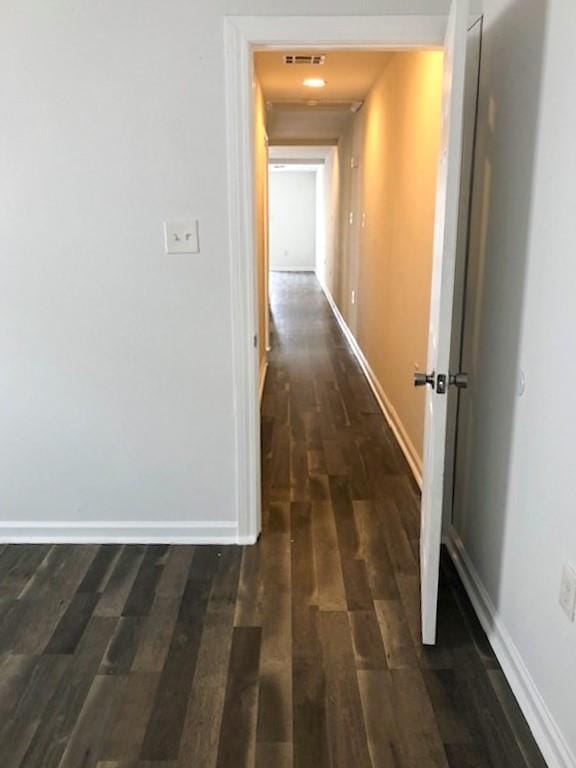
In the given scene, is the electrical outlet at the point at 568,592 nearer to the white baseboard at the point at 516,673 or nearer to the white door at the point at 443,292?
the white baseboard at the point at 516,673

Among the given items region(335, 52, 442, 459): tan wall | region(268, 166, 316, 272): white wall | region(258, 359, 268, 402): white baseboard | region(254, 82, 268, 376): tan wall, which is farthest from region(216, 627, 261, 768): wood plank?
region(268, 166, 316, 272): white wall

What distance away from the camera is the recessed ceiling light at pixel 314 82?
16.1ft

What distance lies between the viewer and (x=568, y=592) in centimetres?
158

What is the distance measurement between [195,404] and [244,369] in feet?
0.86

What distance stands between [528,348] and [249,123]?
4.34 ft

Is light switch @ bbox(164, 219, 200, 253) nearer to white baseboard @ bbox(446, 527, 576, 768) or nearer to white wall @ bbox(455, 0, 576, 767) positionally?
white wall @ bbox(455, 0, 576, 767)

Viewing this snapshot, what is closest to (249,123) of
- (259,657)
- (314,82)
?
(259,657)

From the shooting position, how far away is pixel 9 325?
2.59 metres

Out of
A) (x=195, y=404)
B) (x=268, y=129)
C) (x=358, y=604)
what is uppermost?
(x=268, y=129)

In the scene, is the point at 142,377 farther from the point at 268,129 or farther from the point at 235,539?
the point at 268,129

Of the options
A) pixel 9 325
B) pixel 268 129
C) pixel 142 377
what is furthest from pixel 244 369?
pixel 268 129

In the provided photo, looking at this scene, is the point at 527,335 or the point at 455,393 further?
the point at 455,393

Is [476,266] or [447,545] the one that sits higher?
[476,266]

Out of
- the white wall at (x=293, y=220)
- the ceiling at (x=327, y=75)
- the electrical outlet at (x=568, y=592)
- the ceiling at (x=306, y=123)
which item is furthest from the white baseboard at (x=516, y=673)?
the white wall at (x=293, y=220)
